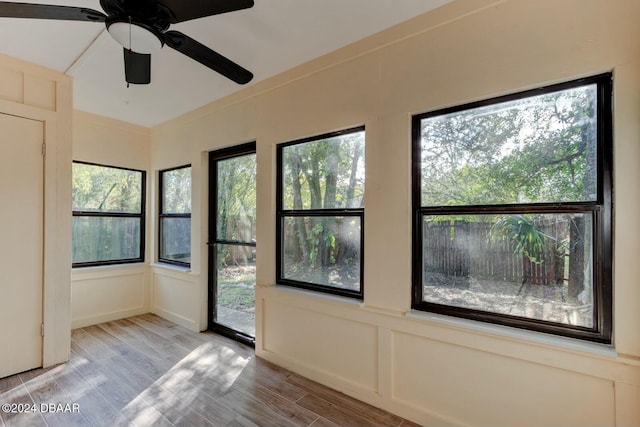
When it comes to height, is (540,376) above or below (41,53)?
below

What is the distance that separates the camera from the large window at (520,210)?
1519 mm

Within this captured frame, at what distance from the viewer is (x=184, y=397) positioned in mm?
2199

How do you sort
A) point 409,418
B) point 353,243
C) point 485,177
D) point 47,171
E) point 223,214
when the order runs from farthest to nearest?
point 223,214, point 47,171, point 353,243, point 409,418, point 485,177

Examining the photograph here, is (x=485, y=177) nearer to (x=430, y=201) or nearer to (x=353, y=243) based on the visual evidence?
(x=430, y=201)

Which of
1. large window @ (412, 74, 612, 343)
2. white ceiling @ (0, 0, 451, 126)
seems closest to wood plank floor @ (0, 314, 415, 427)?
large window @ (412, 74, 612, 343)

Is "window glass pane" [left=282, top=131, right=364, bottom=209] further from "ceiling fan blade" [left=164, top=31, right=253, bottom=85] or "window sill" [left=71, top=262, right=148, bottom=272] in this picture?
"window sill" [left=71, top=262, right=148, bottom=272]

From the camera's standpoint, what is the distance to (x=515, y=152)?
1729 millimetres

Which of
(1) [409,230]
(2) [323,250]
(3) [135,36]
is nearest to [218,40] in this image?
(3) [135,36]

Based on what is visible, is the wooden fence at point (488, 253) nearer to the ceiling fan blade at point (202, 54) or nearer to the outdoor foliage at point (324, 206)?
the outdoor foliage at point (324, 206)

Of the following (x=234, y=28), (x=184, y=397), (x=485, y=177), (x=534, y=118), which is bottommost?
(x=184, y=397)

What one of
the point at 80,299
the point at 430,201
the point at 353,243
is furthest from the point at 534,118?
the point at 80,299

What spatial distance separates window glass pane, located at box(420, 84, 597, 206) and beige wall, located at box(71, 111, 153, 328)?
3.86 m

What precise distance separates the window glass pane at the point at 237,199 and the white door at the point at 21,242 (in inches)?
62.5

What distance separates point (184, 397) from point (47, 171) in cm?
228
